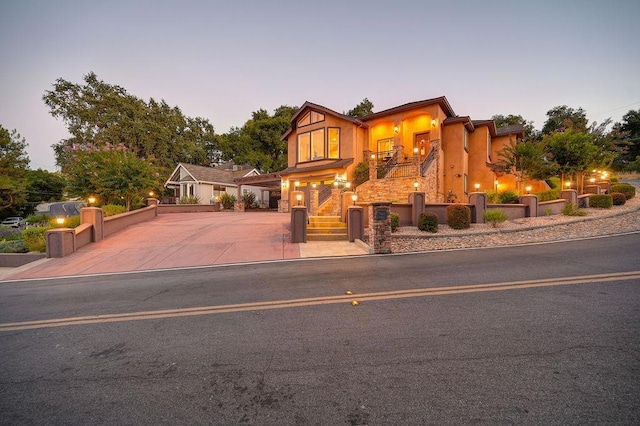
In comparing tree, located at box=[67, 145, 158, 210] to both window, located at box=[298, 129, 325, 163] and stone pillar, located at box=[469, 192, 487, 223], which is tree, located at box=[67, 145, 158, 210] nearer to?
window, located at box=[298, 129, 325, 163]

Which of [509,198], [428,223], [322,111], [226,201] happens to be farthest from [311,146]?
[509,198]

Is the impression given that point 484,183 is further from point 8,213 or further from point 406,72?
point 8,213

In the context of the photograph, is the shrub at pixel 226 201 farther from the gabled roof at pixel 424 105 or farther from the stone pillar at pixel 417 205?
the stone pillar at pixel 417 205

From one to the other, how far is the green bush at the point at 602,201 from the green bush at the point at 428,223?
11.4 metres

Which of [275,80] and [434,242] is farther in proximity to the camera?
[275,80]

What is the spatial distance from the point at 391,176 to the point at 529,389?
52.2ft

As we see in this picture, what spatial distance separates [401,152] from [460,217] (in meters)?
8.59

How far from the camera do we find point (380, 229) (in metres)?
9.54

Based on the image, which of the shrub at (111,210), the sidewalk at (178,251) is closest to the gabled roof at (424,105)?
A: the sidewalk at (178,251)

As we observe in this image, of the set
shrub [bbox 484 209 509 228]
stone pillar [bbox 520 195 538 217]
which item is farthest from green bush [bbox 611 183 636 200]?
shrub [bbox 484 209 509 228]

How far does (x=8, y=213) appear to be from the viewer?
24938 mm

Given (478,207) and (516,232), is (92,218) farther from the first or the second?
(516,232)

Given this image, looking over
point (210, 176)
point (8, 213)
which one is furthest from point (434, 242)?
point (8, 213)

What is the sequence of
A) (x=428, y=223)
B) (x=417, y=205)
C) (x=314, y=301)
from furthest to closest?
(x=417, y=205)
(x=428, y=223)
(x=314, y=301)
